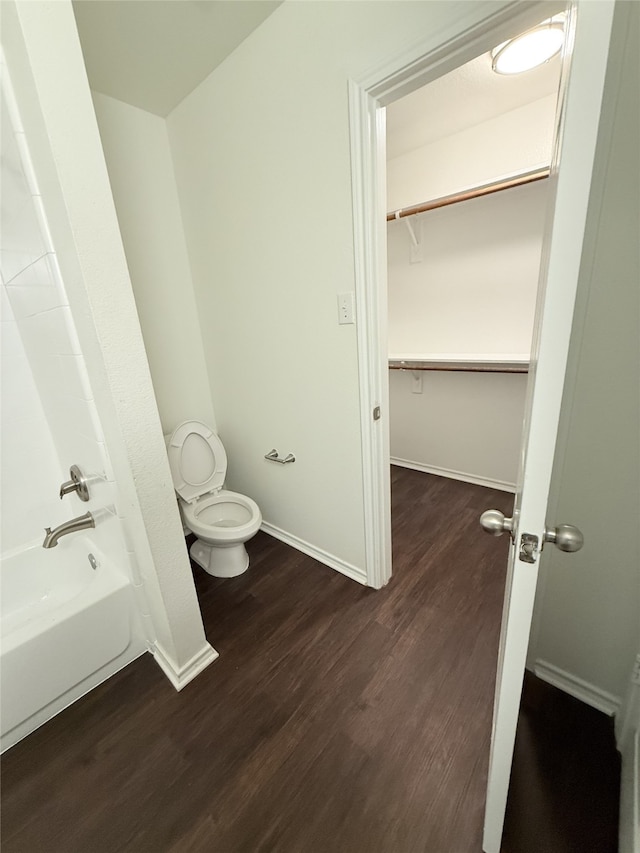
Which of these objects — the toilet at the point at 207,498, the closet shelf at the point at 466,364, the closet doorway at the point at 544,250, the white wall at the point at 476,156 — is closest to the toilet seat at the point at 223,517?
the toilet at the point at 207,498

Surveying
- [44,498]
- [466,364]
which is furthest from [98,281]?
[466,364]

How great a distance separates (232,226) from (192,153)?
46 cm

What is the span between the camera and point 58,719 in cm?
123

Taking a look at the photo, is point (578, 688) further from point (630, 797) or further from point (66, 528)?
point (66, 528)

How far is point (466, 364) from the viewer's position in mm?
2238

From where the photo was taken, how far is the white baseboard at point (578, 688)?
1.09m

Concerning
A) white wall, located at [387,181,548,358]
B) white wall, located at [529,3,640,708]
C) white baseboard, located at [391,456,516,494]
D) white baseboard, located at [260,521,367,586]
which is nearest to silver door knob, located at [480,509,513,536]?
white wall, located at [529,3,640,708]

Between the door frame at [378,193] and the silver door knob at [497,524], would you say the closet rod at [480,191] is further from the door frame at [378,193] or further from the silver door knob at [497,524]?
the silver door knob at [497,524]

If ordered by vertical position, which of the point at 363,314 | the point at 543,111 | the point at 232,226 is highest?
the point at 543,111

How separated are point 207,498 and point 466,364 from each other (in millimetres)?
1850

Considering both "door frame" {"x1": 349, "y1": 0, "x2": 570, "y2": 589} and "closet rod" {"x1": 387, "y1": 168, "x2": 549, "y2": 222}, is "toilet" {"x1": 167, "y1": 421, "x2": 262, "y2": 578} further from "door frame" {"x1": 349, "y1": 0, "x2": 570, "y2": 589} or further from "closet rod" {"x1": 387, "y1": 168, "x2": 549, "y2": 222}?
"closet rod" {"x1": 387, "y1": 168, "x2": 549, "y2": 222}

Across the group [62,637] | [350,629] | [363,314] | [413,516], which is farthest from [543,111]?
[62,637]

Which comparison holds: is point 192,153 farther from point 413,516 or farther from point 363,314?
point 413,516

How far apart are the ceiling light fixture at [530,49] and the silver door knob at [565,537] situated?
67.5 inches
